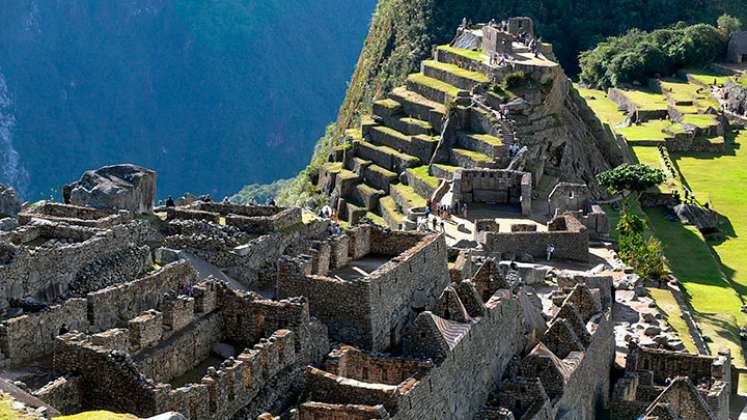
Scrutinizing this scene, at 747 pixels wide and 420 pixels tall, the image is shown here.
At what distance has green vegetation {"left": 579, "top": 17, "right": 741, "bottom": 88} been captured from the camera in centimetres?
10631

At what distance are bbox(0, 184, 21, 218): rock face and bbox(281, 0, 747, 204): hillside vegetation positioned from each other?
55863mm

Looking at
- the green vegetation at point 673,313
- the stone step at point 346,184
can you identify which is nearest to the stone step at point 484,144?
the stone step at point 346,184

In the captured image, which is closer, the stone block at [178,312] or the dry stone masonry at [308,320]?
the dry stone masonry at [308,320]

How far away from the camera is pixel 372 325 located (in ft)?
83.5

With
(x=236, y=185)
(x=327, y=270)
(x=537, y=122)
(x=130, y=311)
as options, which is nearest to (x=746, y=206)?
(x=537, y=122)

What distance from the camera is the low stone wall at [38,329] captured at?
21719 millimetres

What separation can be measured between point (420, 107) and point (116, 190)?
36803 millimetres

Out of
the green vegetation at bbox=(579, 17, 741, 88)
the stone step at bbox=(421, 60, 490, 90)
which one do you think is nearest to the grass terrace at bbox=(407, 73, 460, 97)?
the stone step at bbox=(421, 60, 490, 90)

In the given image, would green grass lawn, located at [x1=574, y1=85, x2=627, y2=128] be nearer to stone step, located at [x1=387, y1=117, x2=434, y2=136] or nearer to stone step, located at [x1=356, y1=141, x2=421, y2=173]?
stone step, located at [x1=387, y1=117, x2=434, y2=136]

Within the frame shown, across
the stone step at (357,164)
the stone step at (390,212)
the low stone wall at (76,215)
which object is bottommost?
the stone step at (390,212)

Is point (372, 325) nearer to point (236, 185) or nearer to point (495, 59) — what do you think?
point (495, 59)

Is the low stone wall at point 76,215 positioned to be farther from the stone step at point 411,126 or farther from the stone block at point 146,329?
the stone step at point 411,126

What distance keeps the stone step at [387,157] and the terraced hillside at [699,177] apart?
11282mm

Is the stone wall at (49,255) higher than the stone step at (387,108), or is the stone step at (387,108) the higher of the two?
the stone step at (387,108)
